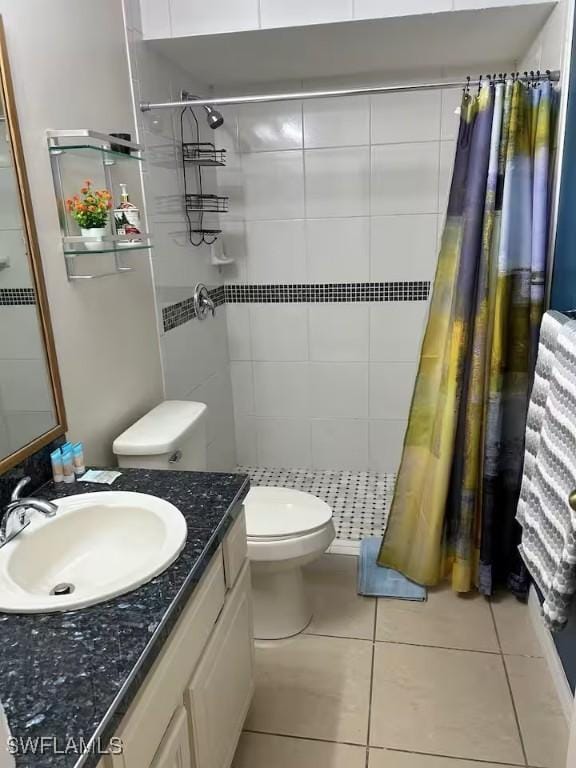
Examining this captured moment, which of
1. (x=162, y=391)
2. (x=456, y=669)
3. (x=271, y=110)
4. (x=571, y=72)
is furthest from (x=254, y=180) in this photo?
(x=456, y=669)

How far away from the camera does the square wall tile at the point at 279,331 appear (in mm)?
3197

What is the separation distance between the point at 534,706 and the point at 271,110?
2741 mm

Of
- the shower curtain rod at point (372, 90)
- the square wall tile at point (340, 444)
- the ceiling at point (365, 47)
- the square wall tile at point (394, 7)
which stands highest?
the square wall tile at point (394, 7)

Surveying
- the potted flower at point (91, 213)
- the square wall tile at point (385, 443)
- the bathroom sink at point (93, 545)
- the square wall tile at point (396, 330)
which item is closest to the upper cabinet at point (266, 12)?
the potted flower at point (91, 213)

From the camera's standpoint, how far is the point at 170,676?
3.60ft

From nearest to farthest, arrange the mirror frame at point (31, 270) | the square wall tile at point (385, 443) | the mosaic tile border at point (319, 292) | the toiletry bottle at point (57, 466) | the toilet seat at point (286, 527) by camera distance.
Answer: the mirror frame at point (31, 270) < the toiletry bottle at point (57, 466) < the toilet seat at point (286, 527) < the mosaic tile border at point (319, 292) < the square wall tile at point (385, 443)

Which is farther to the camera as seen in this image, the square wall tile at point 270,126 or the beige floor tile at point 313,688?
the square wall tile at point 270,126

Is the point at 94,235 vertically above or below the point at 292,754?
above

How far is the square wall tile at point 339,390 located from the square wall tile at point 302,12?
5.45ft

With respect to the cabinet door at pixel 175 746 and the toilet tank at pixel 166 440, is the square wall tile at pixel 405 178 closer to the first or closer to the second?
the toilet tank at pixel 166 440

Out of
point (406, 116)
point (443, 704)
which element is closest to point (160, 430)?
point (443, 704)

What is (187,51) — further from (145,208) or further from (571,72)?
(571,72)

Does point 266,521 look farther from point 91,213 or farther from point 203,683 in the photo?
point 91,213

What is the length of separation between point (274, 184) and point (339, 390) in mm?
1154
